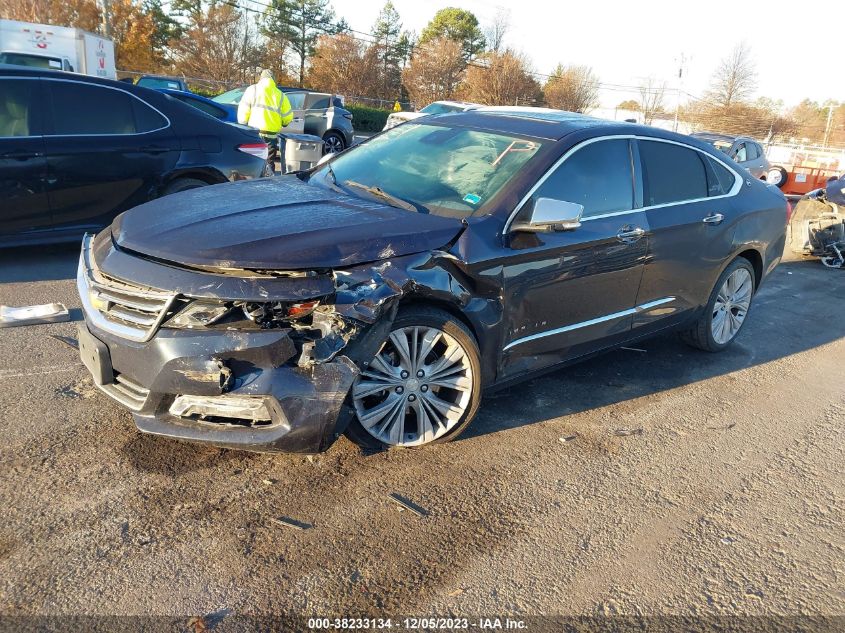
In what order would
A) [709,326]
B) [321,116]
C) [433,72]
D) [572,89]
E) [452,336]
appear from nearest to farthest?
[452,336] < [709,326] < [321,116] < [433,72] < [572,89]

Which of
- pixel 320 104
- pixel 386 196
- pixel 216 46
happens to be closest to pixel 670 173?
pixel 386 196

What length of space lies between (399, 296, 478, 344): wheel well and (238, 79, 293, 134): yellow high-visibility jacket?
25.6 feet

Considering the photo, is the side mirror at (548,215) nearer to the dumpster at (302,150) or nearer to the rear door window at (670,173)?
the rear door window at (670,173)

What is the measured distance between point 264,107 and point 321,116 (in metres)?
7.10

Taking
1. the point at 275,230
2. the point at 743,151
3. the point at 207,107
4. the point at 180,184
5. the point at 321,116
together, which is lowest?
the point at 180,184

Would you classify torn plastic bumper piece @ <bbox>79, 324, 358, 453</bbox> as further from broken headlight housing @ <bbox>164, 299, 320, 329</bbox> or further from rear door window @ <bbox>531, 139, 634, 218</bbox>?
rear door window @ <bbox>531, 139, 634, 218</bbox>

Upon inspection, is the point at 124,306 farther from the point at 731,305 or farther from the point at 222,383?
Result: the point at 731,305

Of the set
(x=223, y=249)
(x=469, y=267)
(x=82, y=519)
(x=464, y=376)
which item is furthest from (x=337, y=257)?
(x=82, y=519)

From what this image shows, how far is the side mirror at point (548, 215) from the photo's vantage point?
3.57 metres

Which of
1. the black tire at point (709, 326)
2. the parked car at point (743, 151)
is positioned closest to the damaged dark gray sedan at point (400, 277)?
the black tire at point (709, 326)

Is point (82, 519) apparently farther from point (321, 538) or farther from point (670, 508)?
point (670, 508)

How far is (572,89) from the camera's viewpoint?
51250 mm

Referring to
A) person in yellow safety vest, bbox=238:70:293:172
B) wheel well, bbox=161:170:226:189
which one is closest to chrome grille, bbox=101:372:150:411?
wheel well, bbox=161:170:226:189

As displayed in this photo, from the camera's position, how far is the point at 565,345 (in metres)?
4.07
